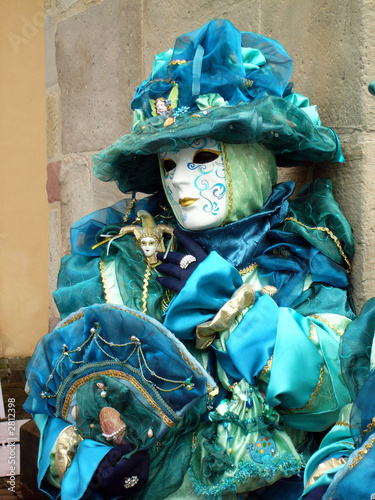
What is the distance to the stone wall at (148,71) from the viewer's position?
1452mm

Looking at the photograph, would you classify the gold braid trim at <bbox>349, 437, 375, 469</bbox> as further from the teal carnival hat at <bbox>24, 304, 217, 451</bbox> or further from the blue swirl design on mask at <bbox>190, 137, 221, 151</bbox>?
the blue swirl design on mask at <bbox>190, 137, 221, 151</bbox>

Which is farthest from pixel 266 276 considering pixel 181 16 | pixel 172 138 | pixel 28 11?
pixel 28 11

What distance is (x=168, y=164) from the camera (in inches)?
56.5

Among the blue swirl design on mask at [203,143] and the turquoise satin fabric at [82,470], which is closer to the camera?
the turquoise satin fabric at [82,470]

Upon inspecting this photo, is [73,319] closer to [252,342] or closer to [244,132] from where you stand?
[252,342]

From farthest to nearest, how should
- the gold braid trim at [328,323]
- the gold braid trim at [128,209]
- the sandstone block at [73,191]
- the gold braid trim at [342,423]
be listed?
the sandstone block at [73,191] → the gold braid trim at [128,209] → the gold braid trim at [328,323] → the gold braid trim at [342,423]

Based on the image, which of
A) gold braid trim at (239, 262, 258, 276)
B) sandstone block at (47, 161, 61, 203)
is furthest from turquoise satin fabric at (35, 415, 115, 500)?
sandstone block at (47, 161, 61, 203)

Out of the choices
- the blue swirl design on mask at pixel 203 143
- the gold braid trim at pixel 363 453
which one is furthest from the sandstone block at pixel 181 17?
the gold braid trim at pixel 363 453

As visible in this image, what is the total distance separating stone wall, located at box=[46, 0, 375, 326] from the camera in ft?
4.76

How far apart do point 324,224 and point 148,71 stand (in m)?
0.96

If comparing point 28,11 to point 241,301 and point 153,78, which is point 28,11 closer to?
point 153,78

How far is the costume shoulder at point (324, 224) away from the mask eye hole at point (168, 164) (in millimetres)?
Answer: 279

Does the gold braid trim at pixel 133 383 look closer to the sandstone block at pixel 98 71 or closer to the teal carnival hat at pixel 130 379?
the teal carnival hat at pixel 130 379

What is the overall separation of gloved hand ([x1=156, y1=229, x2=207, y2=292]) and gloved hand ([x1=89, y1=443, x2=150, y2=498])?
34 cm
